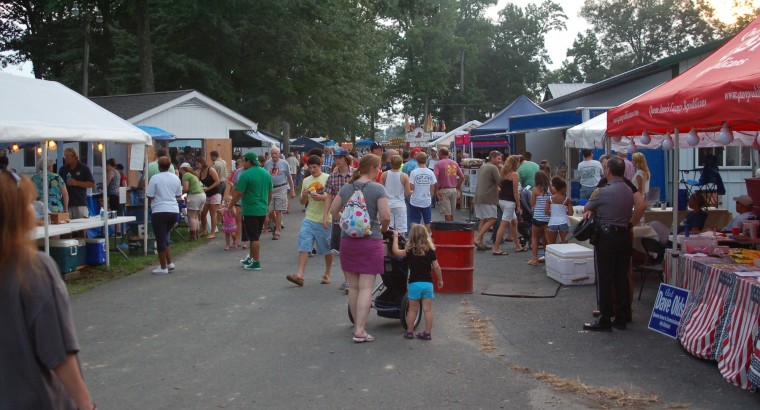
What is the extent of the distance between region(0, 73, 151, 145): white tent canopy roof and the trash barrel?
5351 mm

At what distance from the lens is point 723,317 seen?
634cm

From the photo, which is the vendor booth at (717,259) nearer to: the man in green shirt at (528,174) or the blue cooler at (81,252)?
the man in green shirt at (528,174)

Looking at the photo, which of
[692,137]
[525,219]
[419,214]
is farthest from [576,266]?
[525,219]

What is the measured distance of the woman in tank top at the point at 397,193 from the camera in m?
11.8

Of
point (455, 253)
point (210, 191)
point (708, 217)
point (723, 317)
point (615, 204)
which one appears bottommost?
point (723, 317)

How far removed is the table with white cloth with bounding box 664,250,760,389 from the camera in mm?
5770

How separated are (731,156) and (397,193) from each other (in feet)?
42.6

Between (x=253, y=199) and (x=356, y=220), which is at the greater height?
(x=253, y=199)

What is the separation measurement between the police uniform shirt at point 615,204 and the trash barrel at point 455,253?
2.51 metres

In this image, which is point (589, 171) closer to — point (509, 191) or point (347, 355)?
point (509, 191)

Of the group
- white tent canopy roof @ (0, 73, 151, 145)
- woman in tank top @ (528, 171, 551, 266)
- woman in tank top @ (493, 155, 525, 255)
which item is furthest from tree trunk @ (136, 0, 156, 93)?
woman in tank top @ (528, 171, 551, 266)

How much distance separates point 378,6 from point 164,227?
18511mm

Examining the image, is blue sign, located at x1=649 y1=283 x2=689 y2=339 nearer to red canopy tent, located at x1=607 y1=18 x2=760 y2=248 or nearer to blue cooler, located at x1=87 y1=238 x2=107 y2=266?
red canopy tent, located at x1=607 y1=18 x2=760 y2=248

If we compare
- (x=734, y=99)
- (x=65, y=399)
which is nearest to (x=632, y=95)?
(x=734, y=99)
